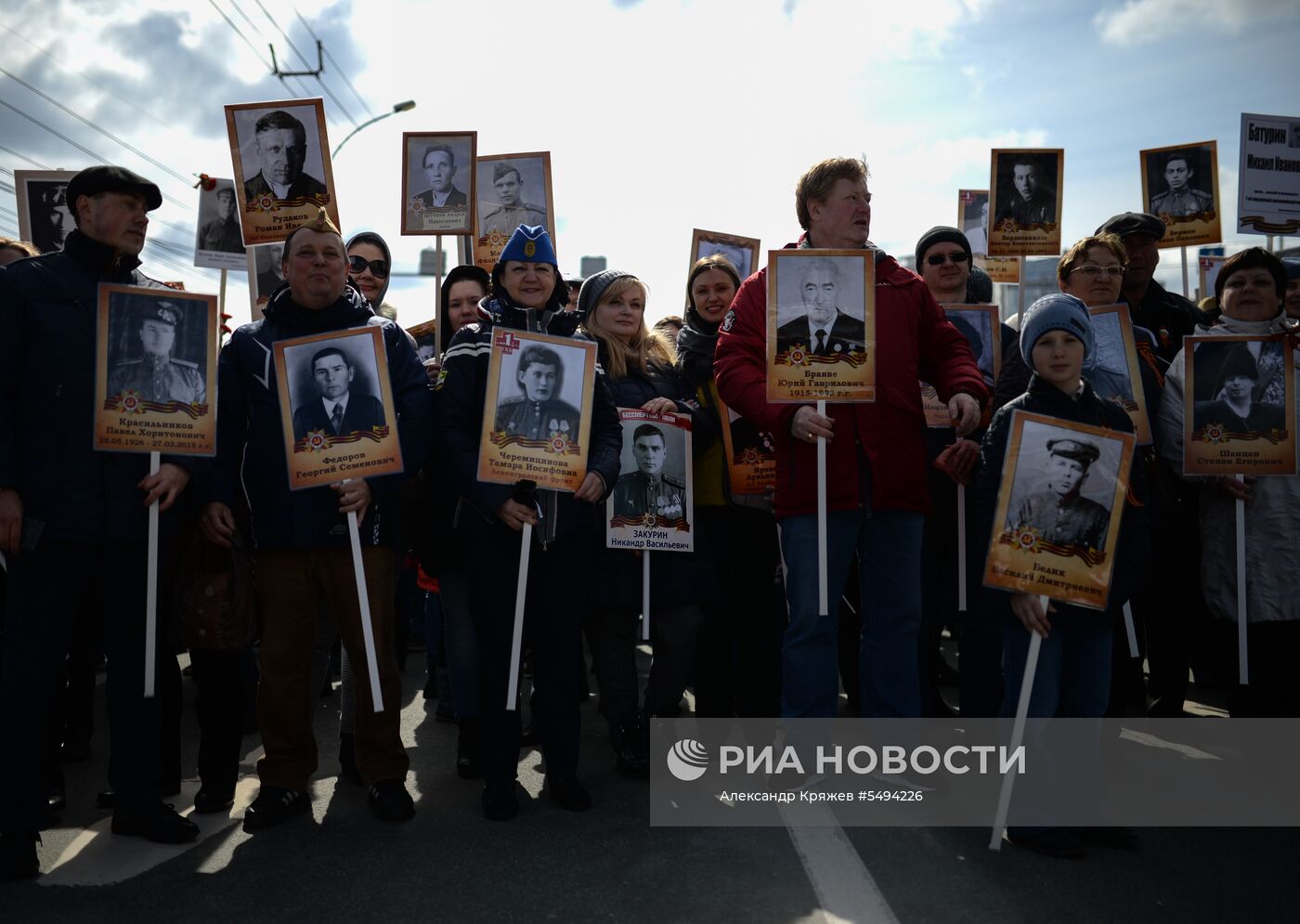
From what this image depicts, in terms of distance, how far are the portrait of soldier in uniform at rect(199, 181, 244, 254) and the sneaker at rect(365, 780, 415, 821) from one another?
175 inches

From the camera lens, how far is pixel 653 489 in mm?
5281

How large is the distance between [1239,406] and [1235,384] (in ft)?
0.36

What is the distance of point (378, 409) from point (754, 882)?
7.17 ft

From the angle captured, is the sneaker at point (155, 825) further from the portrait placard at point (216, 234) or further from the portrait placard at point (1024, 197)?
the portrait placard at point (1024, 197)

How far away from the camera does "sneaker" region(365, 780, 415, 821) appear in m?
4.39

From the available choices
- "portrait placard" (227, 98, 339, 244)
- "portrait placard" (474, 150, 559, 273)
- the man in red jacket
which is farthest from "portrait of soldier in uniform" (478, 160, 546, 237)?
the man in red jacket

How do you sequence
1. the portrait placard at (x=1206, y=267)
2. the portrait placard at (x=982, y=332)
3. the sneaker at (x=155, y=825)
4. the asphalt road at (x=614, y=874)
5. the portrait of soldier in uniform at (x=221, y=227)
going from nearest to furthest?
the asphalt road at (x=614, y=874) < the sneaker at (x=155, y=825) < the portrait placard at (x=982, y=332) < the portrait of soldier in uniform at (x=221, y=227) < the portrait placard at (x=1206, y=267)

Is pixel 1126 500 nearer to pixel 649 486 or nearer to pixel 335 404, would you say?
pixel 649 486

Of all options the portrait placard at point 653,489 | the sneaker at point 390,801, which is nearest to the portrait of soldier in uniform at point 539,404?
the portrait placard at point 653,489

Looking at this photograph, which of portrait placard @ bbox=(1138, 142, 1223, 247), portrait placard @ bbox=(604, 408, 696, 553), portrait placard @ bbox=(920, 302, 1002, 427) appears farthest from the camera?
portrait placard @ bbox=(1138, 142, 1223, 247)

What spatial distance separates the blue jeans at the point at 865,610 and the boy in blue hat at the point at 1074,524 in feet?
1.65

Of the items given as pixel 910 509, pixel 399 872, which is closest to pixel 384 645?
pixel 399 872

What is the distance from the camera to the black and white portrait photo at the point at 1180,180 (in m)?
8.20

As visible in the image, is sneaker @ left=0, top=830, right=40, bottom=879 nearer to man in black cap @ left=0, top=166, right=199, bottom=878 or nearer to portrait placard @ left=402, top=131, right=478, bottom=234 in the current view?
man in black cap @ left=0, top=166, right=199, bottom=878
